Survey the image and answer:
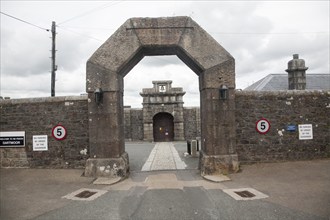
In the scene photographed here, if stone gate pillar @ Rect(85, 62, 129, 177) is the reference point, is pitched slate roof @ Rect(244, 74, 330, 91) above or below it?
above

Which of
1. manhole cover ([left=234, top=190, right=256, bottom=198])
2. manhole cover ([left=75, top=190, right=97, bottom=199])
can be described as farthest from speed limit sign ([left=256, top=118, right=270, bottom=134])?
manhole cover ([left=75, top=190, right=97, bottom=199])

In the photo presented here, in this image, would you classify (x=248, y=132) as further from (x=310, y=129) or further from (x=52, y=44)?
(x=52, y=44)

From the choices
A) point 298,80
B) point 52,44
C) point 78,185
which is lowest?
point 78,185

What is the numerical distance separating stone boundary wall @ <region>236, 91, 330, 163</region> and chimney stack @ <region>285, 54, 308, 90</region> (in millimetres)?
6490

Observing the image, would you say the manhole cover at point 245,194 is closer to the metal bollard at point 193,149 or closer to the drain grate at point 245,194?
the drain grate at point 245,194

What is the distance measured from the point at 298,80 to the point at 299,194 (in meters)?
11.3

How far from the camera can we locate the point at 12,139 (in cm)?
948

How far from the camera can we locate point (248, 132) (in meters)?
9.20

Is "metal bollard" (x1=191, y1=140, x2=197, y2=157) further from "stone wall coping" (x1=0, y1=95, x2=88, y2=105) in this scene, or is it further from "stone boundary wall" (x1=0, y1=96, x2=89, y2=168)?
"stone wall coping" (x1=0, y1=95, x2=88, y2=105)

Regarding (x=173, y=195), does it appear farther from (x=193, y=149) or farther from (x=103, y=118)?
(x=193, y=149)

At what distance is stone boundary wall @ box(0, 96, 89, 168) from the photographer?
9.19 m

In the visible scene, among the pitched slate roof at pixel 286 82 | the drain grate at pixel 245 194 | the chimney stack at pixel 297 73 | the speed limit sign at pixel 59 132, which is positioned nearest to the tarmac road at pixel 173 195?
the drain grate at pixel 245 194

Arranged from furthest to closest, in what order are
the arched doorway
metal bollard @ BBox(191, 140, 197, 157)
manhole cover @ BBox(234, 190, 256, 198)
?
the arched doorway < metal bollard @ BBox(191, 140, 197, 157) < manhole cover @ BBox(234, 190, 256, 198)

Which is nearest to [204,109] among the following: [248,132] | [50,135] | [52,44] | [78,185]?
[248,132]
